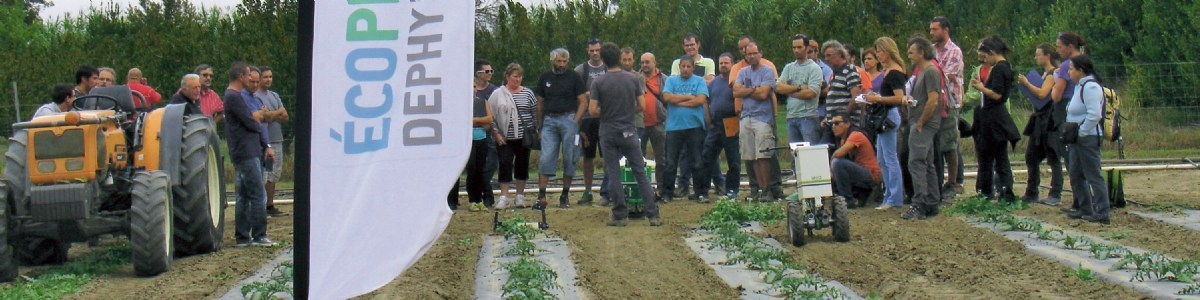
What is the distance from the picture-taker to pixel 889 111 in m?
13.7

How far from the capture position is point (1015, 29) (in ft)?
143

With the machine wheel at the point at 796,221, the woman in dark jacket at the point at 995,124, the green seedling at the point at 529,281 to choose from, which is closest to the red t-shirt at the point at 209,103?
the green seedling at the point at 529,281

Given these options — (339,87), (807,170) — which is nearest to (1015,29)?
(807,170)

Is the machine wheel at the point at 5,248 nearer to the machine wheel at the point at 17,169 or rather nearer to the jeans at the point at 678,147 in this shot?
the machine wheel at the point at 17,169

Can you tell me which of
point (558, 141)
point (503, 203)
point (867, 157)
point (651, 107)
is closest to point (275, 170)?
point (503, 203)

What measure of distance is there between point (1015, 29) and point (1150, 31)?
515 inches

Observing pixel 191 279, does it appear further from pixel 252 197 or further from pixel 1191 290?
pixel 1191 290

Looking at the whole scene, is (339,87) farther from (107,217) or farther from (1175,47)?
(1175,47)

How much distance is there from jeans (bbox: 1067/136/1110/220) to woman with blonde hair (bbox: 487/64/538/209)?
568 centimetres

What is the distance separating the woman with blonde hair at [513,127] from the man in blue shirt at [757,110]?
2216 mm

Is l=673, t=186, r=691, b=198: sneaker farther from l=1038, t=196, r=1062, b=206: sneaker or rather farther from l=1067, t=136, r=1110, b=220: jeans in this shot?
l=1067, t=136, r=1110, b=220: jeans

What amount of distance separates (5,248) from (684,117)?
727cm

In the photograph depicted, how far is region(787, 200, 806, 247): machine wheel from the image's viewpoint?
38.0 feet

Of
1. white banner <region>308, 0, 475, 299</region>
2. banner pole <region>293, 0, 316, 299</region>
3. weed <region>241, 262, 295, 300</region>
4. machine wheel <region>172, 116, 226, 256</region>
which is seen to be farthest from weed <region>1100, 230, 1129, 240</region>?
banner pole <region>293, 0, 316, 299</region>
